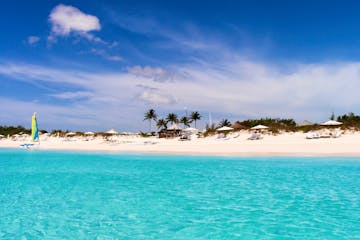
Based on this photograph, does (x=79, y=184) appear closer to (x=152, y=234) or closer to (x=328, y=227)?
(x=152, y=234)

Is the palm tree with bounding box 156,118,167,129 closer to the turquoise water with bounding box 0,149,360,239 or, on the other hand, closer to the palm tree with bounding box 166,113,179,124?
the palm tree with bounding box 166,113,179,124

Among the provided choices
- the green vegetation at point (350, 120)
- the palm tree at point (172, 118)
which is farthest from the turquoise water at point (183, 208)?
the palm tree at point (172, 118)

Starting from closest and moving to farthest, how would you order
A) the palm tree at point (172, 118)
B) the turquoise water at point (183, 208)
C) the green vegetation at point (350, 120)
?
the turquoise water at point (183, 208) < the green vegetation at point (350, 120) < the palm tree at point (172, 118)

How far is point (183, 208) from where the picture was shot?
8672 mm

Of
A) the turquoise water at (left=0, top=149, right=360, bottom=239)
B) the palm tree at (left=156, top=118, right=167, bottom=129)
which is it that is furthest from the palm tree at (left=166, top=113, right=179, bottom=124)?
the turquoise water at (left=0, top=149, right=360, bottom=239)

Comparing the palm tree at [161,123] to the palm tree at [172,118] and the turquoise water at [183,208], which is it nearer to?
the palm tree at [172,118]

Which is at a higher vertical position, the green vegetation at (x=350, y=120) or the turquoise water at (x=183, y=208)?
the green vegetation at (x=350, y=120)

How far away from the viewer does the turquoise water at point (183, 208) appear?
6.67 meters

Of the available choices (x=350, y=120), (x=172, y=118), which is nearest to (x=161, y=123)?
(x=172, y=118)

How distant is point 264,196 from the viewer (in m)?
10.1

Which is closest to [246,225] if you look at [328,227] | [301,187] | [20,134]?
[328,227]

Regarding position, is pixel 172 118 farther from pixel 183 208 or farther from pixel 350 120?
pixel 183 208

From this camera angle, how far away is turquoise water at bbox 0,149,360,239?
6672 millimetres

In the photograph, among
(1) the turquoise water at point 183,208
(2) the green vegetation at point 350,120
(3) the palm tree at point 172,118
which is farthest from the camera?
(3) the palm tree at point 172,118
